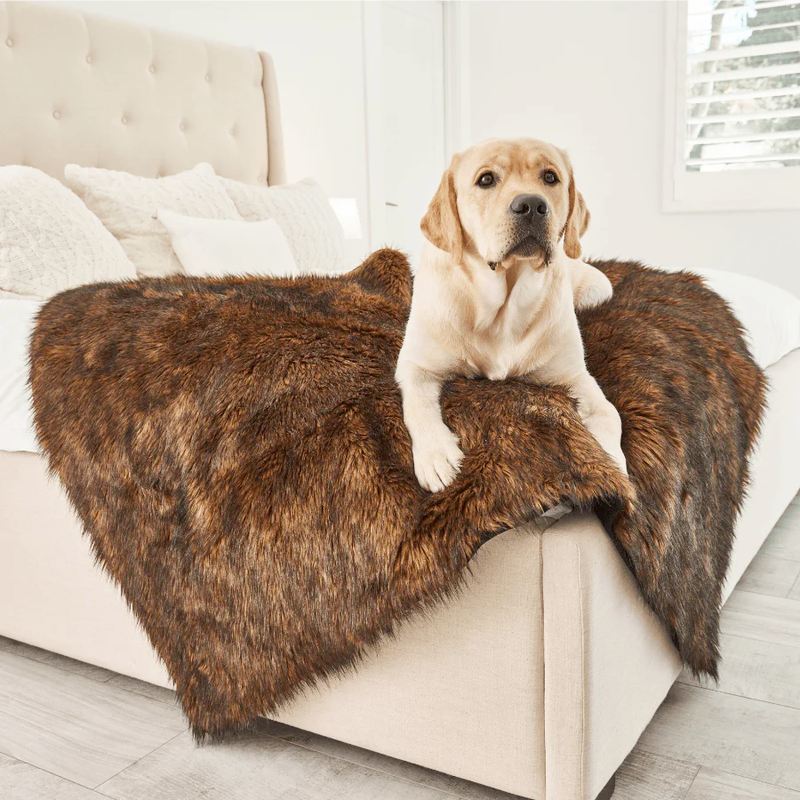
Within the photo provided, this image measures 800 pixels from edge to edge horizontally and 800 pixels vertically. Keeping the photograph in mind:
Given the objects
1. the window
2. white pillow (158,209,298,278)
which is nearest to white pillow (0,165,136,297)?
white pillow (158,209,298,278)

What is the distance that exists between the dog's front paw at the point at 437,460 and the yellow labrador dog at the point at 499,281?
12 cm

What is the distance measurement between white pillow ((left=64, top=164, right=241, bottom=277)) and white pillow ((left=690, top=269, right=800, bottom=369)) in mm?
1605

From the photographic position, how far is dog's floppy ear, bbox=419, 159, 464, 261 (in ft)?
4.66

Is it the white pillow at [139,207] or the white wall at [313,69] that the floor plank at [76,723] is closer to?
the white pillow at [139,207]

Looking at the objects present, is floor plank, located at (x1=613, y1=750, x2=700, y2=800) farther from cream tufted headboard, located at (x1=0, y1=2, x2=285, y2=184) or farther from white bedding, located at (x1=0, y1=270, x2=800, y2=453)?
cream tufted headboard, located at (x1=0, y1=2, x2=285, y2=184)

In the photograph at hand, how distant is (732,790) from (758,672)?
1.43ft

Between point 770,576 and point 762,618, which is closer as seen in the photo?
point 762,618

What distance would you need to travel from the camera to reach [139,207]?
2.69 metres

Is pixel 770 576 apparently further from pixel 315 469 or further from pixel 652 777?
pixel 315 469

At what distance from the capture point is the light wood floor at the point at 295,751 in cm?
135

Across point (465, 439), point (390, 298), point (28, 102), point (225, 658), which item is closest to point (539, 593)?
point (465, 439)

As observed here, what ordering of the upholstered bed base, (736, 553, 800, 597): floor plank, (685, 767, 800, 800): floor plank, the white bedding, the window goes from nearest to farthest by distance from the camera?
the upholstered bed base < (685, 767, 800, 800): floor plank < the white bedding < (736, 553, 800, 597): floor plank < the window

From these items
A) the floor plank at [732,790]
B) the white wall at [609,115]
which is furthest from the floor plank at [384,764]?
the white wall at [609,115]

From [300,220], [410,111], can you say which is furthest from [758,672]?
[410,111]
